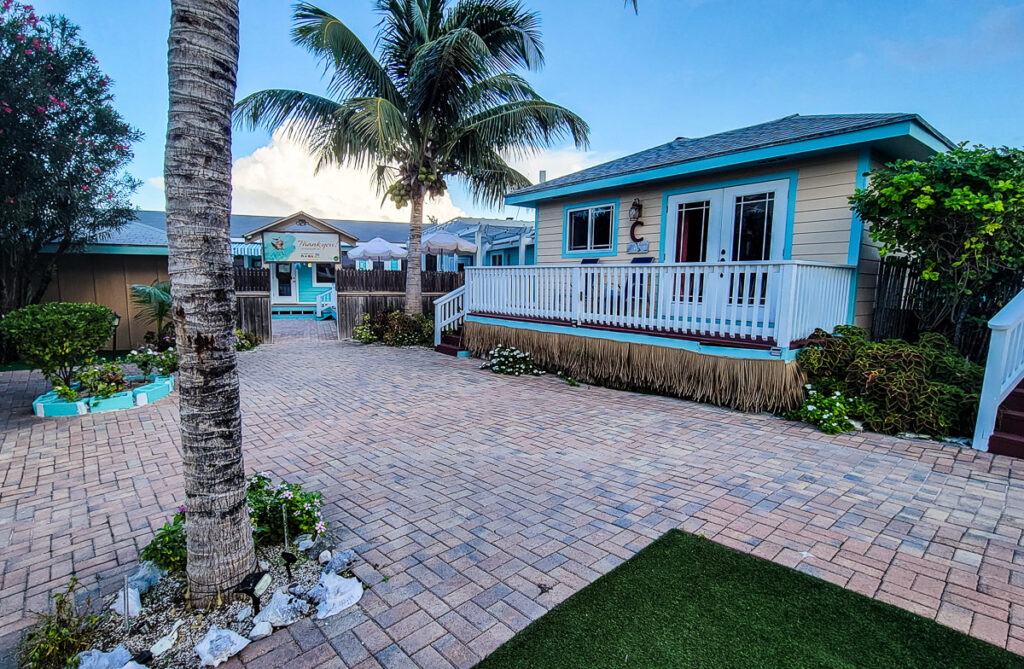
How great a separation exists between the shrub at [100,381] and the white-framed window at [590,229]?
805 cm

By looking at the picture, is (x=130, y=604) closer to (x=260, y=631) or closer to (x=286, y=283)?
(x=260, y=631)

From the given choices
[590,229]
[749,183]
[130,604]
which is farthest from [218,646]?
[590,229]

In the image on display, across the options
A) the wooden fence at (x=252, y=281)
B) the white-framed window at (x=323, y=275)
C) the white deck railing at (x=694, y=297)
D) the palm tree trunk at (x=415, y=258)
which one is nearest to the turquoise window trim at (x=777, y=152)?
the white deck railing at (x=694, y=297)

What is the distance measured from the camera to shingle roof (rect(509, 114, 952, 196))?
6.30 metres

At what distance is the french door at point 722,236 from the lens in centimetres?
634

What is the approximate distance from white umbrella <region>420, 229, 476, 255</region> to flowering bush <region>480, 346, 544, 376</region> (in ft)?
22.0

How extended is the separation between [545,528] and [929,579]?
2.09m

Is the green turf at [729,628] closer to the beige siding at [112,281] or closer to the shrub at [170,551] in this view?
the shrub at [170,551]

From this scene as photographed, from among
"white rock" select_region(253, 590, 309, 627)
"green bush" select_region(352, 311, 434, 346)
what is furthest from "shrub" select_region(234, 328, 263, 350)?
"white rock" select_region(253, 590, 309, 627)

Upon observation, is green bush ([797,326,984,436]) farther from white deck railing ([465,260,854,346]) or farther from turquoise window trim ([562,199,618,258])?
turquoise window trim ([562,199,618,258])

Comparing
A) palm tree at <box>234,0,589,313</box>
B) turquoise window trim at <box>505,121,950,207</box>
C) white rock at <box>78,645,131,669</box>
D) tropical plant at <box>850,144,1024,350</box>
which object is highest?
palm tree at <box>234,0,589,313</box>

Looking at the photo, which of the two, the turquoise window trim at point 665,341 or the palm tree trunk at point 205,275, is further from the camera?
the turquoise window trim at point 665,341

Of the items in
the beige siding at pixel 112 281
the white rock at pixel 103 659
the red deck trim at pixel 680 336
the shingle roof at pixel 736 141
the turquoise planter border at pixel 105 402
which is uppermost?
the shingle roof at pixel 736 141

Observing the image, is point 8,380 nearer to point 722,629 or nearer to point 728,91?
point 722,629
